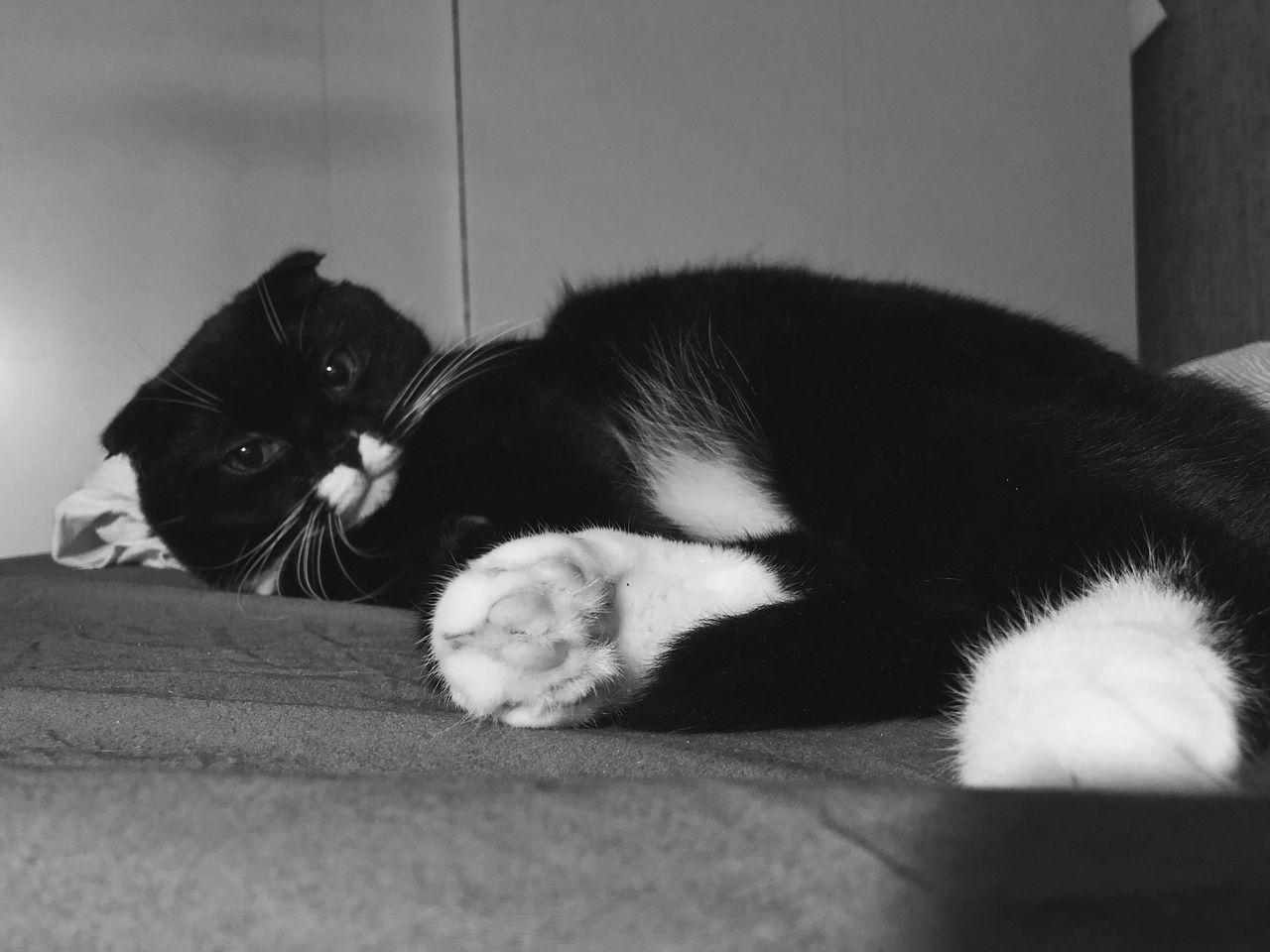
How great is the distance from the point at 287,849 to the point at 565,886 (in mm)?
89

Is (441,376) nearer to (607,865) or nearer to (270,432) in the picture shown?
(270,432)

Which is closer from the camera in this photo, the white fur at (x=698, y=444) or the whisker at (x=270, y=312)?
the white fur at (x=698, y=444)

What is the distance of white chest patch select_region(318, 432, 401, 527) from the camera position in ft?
3.47

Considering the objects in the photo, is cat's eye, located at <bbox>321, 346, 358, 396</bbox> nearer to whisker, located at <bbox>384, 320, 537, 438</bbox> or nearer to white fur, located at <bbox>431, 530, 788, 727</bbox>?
whisker, located at <bbox>384, 320, 537, 438</bbox>

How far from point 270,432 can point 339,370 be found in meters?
0.11

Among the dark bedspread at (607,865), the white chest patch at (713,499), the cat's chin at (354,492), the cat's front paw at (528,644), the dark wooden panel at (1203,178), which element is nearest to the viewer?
the dark bedspread at (607,865)

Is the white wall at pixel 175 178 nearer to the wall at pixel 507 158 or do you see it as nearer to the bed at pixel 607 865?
the wall at pixel 507 158

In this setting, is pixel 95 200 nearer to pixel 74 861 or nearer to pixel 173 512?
pixel 173 512

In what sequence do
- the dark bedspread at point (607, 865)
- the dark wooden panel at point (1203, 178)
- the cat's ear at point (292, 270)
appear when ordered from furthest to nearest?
the dark wooden panel at point (1203, 178)
the cat's ear at point (292, 270)
the dark bedspread at point (607, 865)


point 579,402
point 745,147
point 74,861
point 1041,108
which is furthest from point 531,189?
point 74,861

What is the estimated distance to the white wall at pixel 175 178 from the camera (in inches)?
93.5

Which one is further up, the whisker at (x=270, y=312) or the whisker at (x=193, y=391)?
the whisker at (x=270, y=312)

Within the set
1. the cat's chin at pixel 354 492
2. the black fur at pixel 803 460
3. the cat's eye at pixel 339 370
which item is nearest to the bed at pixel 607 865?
the black fur at pixel 803 460

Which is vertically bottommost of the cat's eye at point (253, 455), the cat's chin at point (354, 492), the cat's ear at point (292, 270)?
the cat's chin at point (354, 492)
